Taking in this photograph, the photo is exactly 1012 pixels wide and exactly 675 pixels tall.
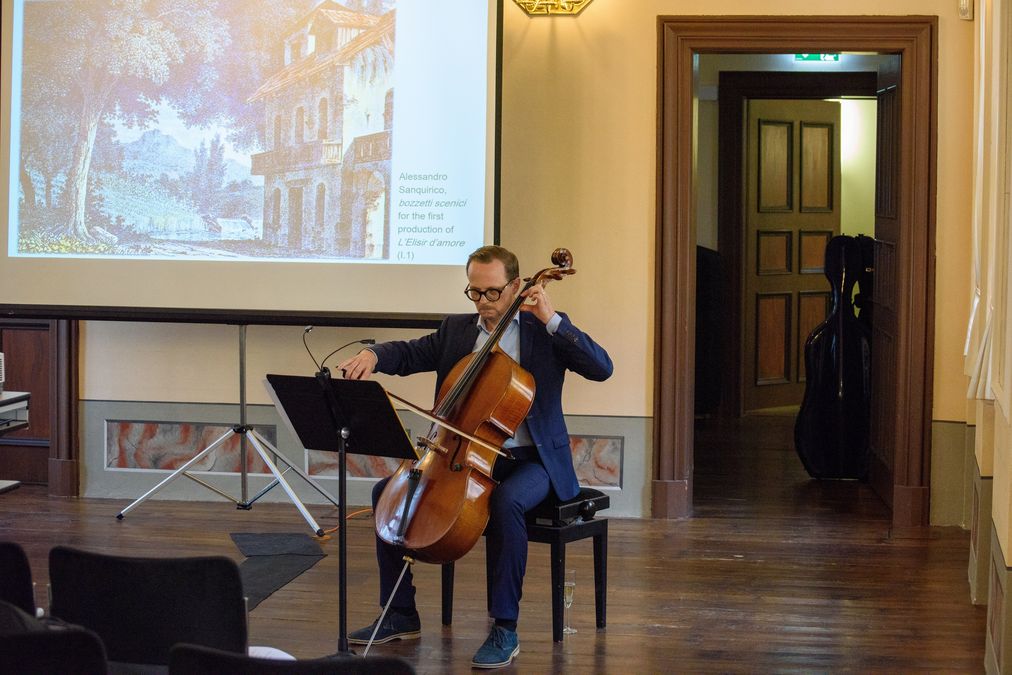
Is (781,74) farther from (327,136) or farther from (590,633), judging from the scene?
(590,633)

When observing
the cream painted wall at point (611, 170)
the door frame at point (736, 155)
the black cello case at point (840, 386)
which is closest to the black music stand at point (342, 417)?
the cream painted wall at point (611, 170)

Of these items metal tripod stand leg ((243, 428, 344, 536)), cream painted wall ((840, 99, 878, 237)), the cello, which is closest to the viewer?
the cello

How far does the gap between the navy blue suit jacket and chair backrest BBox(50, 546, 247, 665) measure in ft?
5.31

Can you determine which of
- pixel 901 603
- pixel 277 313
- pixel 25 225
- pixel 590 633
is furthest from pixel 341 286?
pixel 901 603

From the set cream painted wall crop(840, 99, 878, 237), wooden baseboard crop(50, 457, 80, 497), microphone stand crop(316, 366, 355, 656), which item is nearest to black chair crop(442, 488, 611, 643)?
microphone stand crop(316, 366, 355, 656)

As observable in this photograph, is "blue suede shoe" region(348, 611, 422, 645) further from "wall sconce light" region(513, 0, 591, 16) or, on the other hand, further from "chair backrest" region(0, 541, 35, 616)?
"wall sconce light" region(513, 0, 591, 16)

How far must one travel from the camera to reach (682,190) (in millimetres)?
5594

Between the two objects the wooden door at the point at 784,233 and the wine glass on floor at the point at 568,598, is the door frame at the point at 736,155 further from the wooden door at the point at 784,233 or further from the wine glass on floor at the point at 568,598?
the wine glass on floor at the point at 568,598

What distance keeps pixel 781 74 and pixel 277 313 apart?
432cm

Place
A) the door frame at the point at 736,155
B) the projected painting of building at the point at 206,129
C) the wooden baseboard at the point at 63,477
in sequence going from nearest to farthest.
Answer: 1. the projected painting of building at the point at 206,129
2. the wooden baseboard at the point at 63,477
3. the door frame at the point at 736,155

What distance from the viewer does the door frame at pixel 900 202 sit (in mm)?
5480

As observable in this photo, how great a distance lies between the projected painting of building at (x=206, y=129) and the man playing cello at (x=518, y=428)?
4.72 feet

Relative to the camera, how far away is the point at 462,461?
353 centimetres

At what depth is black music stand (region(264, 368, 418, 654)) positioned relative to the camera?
10.4 ft
